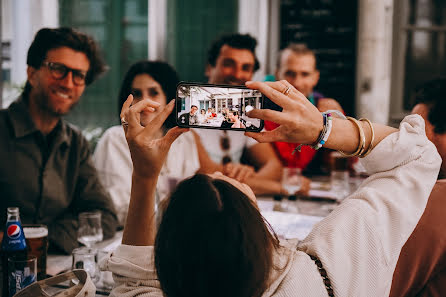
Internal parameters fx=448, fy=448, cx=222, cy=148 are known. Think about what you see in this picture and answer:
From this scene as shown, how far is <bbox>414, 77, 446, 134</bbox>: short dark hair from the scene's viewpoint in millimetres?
1590

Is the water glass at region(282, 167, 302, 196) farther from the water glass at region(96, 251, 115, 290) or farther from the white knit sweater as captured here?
the white knit sweater

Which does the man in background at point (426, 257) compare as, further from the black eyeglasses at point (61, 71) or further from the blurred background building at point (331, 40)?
the blurred background building at point (331, 40)

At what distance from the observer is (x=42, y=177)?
196cm

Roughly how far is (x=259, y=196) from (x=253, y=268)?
183 cm

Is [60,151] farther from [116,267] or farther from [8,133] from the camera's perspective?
[116,267]

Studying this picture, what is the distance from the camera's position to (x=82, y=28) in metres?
3.86

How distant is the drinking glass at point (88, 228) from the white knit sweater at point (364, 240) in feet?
2.32

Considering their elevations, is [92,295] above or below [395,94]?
below

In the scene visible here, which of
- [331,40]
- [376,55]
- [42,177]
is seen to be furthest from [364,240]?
[331,40]

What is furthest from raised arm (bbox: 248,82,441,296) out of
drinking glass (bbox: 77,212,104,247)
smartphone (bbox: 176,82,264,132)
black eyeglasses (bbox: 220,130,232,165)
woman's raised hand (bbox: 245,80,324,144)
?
black eyeglasses (bbox: 220,130,232,165)

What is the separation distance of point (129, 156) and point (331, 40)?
8.49 ft

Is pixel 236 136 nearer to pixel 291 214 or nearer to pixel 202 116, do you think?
pixel 291 214

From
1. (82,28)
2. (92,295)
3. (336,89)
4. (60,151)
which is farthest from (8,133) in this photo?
(336,89)

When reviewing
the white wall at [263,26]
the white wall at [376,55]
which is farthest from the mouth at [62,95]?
the white wall at [376,55]
